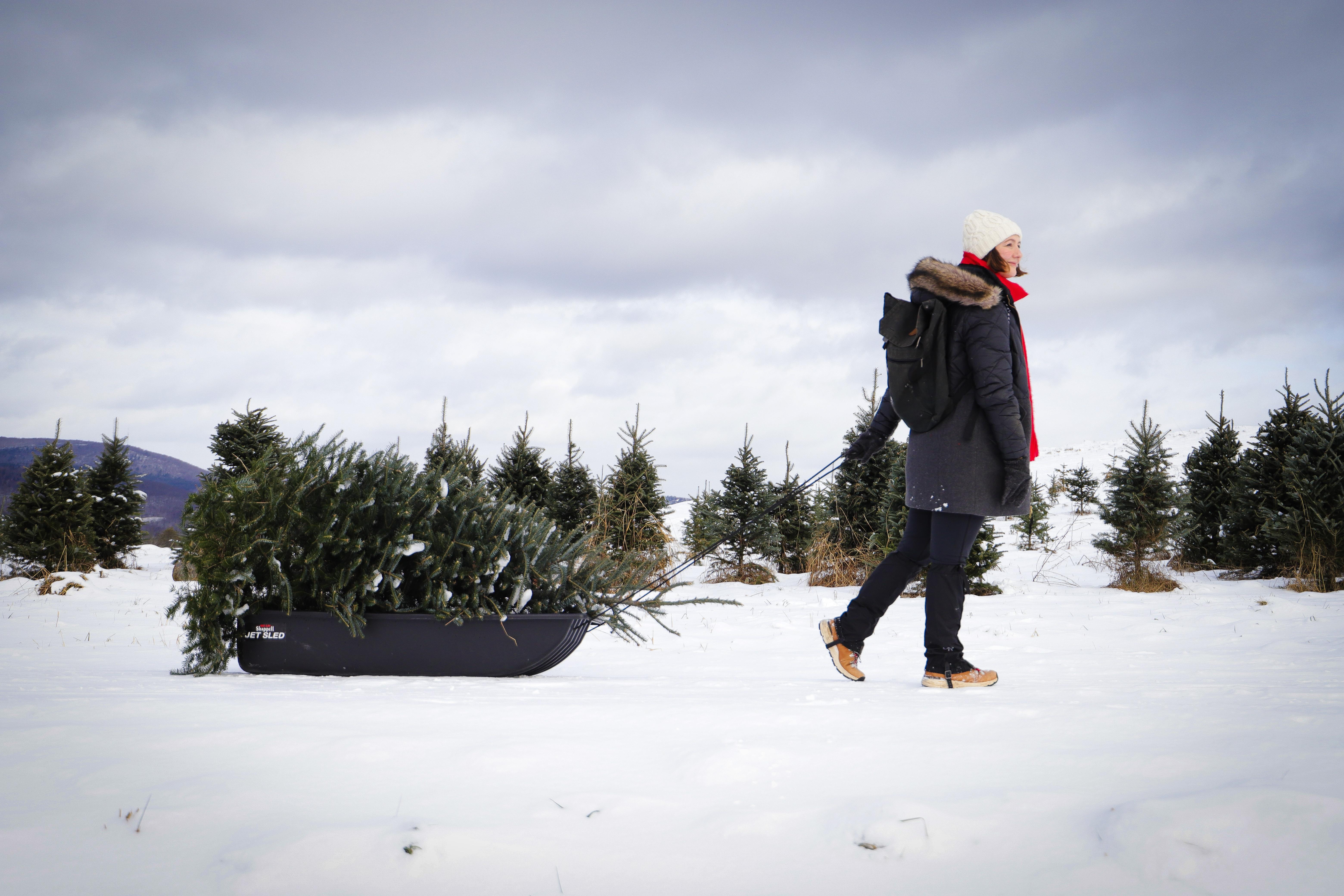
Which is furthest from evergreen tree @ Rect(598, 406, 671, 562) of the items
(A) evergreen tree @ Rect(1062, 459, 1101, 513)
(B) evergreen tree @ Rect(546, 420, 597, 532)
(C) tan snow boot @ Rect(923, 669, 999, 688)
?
(A) evergreen tree @ Rect(1062, 459, 1101, 513)

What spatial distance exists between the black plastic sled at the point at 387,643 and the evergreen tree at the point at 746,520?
698 centimetres

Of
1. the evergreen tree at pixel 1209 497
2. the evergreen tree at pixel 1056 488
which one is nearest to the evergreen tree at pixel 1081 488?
the evergreen tree at pixel 1056 488

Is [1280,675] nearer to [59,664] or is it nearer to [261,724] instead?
[261,724]

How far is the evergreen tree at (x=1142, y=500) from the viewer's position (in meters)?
9.60

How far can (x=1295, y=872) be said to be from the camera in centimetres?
109

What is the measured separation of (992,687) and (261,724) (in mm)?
2435

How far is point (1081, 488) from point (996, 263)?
24.6m

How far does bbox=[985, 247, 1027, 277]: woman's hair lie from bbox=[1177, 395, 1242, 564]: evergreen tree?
9.35 meters

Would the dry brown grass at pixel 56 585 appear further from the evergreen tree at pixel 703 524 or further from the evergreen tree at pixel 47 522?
the evergreen tree at pixel 703 524

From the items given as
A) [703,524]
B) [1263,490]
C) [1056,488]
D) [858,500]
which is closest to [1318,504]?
[1263,490]

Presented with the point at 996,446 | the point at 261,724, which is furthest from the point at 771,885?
the point at 996,446

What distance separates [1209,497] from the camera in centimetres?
1102

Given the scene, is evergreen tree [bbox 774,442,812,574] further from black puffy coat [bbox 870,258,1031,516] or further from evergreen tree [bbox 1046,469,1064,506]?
evergreen tree [bbox 1046,469,1064,506]

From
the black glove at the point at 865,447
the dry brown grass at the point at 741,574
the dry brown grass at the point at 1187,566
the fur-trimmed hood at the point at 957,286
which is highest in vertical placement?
the fur-trimmed hood at the point at 957,286
